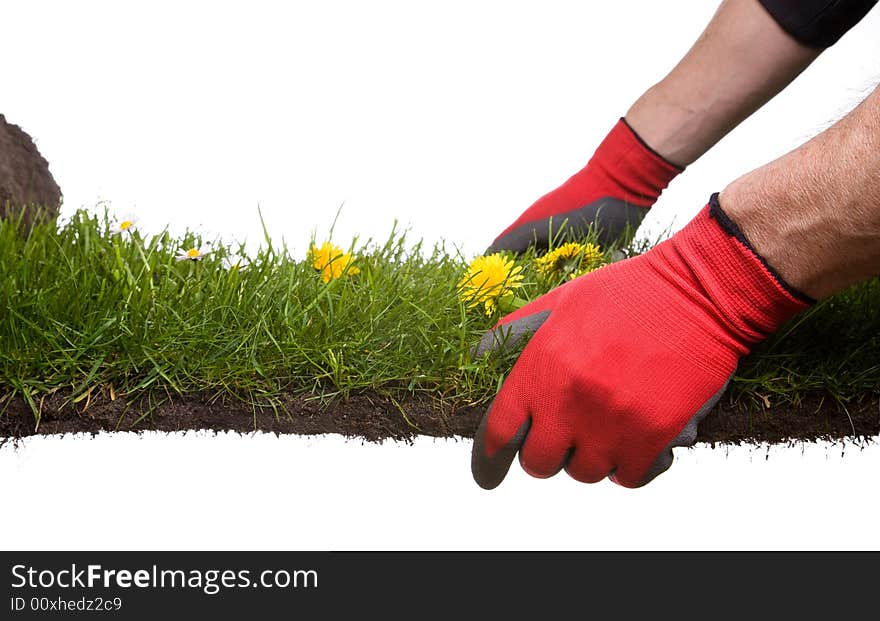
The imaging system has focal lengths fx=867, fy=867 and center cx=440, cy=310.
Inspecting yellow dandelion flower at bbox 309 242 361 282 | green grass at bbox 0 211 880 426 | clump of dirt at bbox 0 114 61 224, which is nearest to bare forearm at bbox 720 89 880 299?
green grass at bbox 0 211 880 426

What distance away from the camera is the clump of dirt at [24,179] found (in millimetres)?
1859

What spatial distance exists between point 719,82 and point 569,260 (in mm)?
504

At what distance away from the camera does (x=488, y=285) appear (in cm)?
166

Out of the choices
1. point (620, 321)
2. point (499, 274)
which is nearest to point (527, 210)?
point (499, 274)

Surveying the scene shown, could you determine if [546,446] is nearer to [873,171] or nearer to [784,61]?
[873,171]

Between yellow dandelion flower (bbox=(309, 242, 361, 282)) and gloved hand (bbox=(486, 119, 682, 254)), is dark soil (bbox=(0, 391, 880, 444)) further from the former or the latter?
gloved hand (bbox=(486, 119, 682, 254))

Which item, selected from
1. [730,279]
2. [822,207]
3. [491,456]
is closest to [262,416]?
[491,456]

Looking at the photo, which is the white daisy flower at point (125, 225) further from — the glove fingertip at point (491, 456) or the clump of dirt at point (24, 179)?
the glove fingertip at point (491, 456)

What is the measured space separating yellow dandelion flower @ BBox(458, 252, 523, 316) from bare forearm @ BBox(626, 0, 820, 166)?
2.00 ft

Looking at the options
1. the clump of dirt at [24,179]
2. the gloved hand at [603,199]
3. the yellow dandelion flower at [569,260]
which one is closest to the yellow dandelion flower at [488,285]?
the yellow dandelion flower at [569,260]

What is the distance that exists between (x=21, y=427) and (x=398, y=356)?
622mm

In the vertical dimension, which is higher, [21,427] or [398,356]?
[21,427]

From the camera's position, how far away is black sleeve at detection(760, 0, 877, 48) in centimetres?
166

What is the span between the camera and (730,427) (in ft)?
4.89
